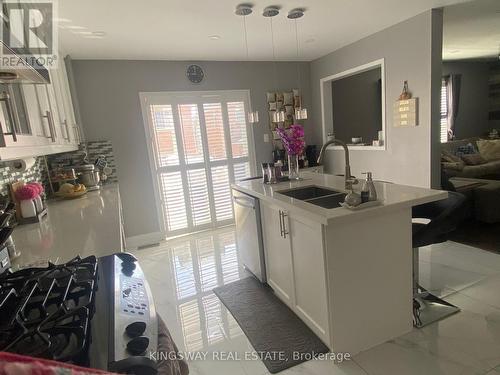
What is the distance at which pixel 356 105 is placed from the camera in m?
5.96

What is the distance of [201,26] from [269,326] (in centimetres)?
283

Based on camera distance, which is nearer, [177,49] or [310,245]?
[310,245]

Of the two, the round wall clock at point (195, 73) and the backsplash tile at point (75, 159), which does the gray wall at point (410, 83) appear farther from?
the backsplash tile at point (75, 159)

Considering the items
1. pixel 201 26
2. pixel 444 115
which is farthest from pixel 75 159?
pixel 444 115

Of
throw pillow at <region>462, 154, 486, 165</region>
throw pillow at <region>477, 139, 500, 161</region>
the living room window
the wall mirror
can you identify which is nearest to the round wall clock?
the wall mirror

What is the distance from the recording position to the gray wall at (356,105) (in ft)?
19.3

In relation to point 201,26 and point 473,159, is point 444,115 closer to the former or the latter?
point 473,159

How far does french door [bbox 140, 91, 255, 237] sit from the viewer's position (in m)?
4.31

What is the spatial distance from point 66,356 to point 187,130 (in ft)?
13.2

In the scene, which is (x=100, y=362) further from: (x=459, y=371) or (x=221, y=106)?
(x=221, y=106)

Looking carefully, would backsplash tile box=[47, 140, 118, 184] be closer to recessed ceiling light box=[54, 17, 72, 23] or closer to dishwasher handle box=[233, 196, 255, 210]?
recessed ceiling light box=[54, 17, 72, 23]

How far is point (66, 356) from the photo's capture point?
0.62 m

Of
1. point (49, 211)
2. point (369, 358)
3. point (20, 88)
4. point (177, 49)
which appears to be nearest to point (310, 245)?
point (369, 358)

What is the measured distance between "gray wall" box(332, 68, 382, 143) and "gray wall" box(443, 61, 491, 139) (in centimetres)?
228
